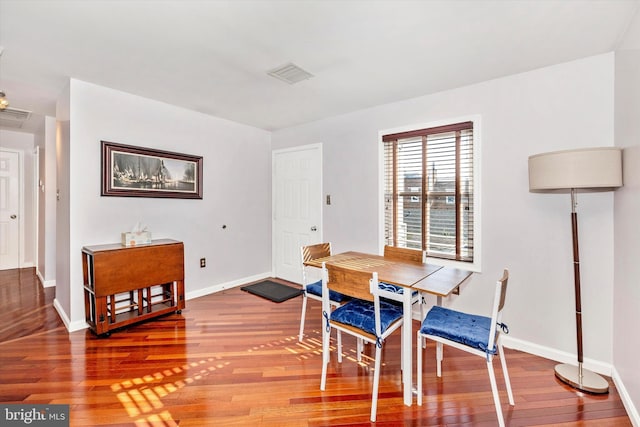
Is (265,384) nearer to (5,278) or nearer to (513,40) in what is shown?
(513,40)

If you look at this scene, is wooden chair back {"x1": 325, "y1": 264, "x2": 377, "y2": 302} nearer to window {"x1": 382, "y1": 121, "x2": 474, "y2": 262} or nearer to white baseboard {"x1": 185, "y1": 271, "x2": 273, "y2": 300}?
window {"x1": 382, "y1": 121, "x2": 474, "y2": 262}

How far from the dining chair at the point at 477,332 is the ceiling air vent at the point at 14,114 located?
5.39 meters

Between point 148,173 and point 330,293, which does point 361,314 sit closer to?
point 330,293

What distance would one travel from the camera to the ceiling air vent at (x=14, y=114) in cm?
366

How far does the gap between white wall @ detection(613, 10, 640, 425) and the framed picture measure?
13.3ft

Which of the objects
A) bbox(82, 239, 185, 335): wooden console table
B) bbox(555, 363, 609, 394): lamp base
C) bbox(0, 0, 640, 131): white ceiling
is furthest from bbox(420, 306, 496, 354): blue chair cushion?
bbox(82, 239, 185, 335): wooden console table

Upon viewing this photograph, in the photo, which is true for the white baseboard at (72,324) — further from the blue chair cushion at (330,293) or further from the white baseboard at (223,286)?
the blue chair cushion at (330,293)

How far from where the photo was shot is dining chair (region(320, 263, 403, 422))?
172 centimetres

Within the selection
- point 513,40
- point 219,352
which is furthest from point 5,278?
point 513,40

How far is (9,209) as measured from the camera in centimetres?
501

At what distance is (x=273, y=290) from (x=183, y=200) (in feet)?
5.57

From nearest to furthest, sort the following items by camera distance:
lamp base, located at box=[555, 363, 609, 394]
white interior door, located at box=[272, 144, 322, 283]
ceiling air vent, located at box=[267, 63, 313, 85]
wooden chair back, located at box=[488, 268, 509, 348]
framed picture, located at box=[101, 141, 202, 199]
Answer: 1. wooden chair back, located at box=[488, 268, 509, 348]
2. lamp base, located at box=[555, 363, 609, 394]
3. ceiling air vent, located at box=[267, 63, 313, 85]
4. framed picture, located at box=[101, 141, 202, 199]
5. white interior door, located at box=[272, 144, 322, 283]

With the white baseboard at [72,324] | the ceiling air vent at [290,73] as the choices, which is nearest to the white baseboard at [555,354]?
the ceiling air vent at [290,73]

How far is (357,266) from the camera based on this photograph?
247cm
